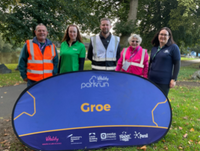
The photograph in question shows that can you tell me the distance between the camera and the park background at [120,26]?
2796mm

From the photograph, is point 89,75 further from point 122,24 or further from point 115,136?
point 122,24

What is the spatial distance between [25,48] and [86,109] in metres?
1.39

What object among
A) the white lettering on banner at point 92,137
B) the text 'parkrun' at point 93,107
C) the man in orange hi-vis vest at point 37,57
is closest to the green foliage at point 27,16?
the man in orange hi-vis vest at point 37,57

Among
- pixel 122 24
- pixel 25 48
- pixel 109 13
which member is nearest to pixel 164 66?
pixel 25 48

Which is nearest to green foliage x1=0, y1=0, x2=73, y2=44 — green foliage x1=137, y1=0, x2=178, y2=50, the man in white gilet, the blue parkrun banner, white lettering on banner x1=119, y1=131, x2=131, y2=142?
the man in white gilet

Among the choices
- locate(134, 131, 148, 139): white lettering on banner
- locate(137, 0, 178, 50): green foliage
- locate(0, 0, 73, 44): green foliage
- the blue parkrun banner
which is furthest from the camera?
locate(137, 0, 178, 50): green foliage

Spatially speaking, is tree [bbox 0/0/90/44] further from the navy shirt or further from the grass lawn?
the navy shirt

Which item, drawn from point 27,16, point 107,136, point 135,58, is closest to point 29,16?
point 27,16

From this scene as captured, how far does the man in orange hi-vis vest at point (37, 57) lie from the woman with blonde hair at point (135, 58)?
1.31 meters

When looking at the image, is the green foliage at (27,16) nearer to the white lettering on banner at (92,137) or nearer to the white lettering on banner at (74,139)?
the white lettering on banner at (74,139)

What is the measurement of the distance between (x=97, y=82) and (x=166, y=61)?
48.3 inches

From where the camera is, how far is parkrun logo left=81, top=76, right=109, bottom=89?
226 cm

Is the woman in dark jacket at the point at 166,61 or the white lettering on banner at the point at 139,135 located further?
the woman in dark jacket at the point at 166,61

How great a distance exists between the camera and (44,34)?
2.55 m
